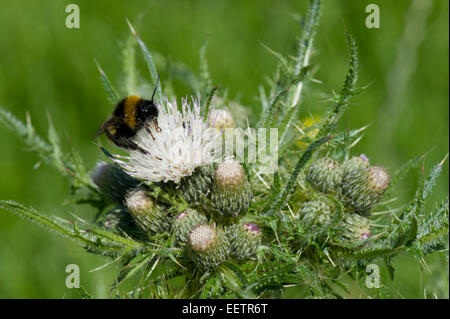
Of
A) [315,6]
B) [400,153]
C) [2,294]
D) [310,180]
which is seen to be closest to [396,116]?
[400,153]

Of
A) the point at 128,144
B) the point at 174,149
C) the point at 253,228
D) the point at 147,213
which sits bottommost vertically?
the point at 253,228

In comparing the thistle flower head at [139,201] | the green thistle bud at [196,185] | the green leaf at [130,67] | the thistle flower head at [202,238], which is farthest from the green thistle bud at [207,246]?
the green leaf at [130,67]

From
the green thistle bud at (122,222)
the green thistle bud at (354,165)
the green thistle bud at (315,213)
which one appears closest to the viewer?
the green thistle bud at (315,213)

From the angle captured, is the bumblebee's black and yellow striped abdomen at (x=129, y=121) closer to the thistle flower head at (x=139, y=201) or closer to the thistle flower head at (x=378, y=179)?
the thistle flower head at (x=139, y=201)

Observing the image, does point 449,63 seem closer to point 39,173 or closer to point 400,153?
point 400,153

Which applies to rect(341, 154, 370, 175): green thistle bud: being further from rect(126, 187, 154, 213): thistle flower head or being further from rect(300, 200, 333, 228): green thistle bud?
rect(126, 187, 154, 213): thistle flower head

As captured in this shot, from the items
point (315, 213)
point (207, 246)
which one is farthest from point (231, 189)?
point (315, 213)

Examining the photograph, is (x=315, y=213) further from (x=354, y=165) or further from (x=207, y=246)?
(x=207, y=246)
